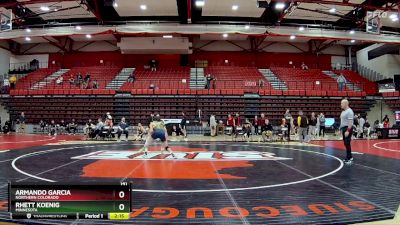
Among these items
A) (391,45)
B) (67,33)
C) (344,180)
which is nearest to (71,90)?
(67,33)

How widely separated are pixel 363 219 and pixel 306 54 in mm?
29910

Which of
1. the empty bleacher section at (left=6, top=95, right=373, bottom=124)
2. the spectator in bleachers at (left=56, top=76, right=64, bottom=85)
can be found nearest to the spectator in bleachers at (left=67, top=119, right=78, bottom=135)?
the empty bleacher section at (left=6, top=95, right=373, bottom=124)

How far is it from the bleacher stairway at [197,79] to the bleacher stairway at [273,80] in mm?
5914

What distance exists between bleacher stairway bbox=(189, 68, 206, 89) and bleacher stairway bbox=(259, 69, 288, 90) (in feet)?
19.4

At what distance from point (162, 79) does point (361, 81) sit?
60.4 feet

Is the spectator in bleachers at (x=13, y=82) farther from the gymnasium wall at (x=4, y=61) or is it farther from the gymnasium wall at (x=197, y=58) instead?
the gymnasium wall at (x=197, y=58)

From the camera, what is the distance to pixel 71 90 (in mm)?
25281

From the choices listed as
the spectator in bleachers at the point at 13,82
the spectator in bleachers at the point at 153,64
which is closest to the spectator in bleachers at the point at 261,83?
the spectator in bleachers at the point at 153,64

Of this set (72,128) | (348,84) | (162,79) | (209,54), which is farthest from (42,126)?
(348,84)

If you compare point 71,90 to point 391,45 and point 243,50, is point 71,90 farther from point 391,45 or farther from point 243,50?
point 391,45

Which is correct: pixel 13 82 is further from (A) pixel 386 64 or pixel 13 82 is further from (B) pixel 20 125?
(A) pixel 386 64
